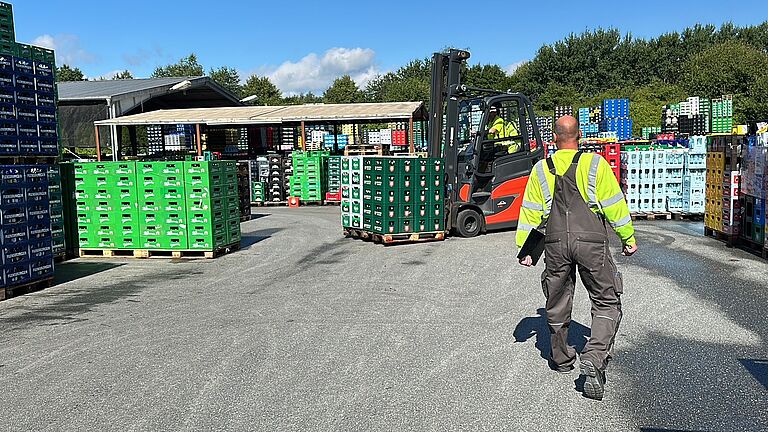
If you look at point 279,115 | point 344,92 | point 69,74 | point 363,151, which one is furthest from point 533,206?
point 69,74

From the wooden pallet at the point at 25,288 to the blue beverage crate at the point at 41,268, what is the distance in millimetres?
73

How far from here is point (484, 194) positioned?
48.1 ft

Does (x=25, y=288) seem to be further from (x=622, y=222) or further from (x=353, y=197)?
(x=622, y=222)

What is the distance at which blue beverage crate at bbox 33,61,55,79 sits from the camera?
1036cm

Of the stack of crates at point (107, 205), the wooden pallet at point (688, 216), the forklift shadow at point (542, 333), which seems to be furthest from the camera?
the wooden pallet at point (688, 216)

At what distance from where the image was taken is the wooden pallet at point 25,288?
9.48 metres

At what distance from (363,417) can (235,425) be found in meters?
0.88

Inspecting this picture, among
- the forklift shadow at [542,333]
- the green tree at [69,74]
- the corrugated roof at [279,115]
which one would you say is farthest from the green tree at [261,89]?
the forklift shadow at [542,333]

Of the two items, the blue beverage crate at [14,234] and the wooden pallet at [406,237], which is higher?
the blue beverage crate at [14,234]

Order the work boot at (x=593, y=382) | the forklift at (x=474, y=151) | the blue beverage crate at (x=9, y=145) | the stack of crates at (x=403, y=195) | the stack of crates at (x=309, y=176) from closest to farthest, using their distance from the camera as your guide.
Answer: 1. the work boot at (x=593, y=382)
2. the blue beverage crate at (x=9, y=145)
3. the stack of crates at (x=403, y=195)
4. the forklift at (x=474, y=151)
5. the stack of crates at (x=309, y=176)

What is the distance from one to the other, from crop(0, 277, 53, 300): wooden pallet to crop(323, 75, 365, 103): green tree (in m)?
67.9

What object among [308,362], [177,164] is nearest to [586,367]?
[308,362]

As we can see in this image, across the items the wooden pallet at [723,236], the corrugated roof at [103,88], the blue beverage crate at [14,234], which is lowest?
the wooden pallet at [723,236]

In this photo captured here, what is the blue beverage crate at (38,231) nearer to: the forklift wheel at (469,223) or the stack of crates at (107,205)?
the stack of crates at (107,205)
